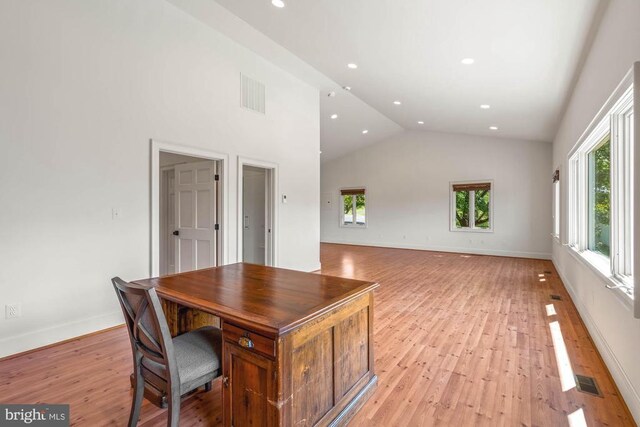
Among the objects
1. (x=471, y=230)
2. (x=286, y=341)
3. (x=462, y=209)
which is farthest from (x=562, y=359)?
(x=462, y=209)

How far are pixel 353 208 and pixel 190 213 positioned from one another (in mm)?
7141

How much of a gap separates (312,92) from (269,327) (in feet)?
17.9

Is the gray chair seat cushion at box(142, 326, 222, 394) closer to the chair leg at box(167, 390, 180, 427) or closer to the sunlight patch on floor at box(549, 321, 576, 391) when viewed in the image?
the chair leg at box(167, 390, 180, 427)

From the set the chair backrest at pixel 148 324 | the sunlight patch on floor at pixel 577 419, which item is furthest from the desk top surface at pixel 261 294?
the sunlight patch on floor at pixel 577 419

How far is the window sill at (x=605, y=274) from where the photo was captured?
→ 6.50 ft

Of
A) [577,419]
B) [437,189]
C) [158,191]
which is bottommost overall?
[577,419]

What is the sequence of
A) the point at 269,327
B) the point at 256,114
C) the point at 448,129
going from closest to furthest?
the point at 269,327
the point at 256,114
the point at 448,129

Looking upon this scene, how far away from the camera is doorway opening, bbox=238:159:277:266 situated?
519 centimetres

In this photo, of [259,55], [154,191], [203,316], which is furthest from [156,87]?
[203,316]

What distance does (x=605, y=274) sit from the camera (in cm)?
258

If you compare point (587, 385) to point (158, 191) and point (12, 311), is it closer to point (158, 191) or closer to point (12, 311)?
point (158, 191)

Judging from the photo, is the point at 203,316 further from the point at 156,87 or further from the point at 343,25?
Answer: the point at 343,25

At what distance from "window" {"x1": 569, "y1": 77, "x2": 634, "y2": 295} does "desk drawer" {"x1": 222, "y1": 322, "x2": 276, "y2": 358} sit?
2253 mm

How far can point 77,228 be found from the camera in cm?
300
